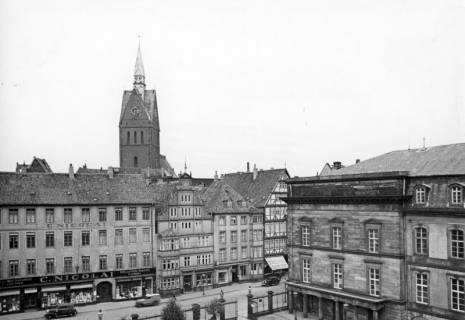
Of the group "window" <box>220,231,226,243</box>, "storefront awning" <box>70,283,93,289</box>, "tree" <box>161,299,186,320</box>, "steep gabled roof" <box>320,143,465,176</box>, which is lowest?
"storefront awning" <box>70,283,93,289</box>

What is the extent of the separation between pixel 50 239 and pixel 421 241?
35.5 m

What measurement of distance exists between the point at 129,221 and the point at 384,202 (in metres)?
27.6

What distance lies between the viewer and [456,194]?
34.3 metres

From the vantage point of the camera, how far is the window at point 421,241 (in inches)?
1431

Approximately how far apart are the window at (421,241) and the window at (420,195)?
210cm

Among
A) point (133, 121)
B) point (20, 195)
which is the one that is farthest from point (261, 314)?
point (133, 121)

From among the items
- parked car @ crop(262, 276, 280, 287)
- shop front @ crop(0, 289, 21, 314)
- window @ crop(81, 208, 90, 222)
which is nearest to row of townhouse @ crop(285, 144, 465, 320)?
parked car @ crop(262, 276, 280, 287)

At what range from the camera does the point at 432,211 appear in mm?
35562

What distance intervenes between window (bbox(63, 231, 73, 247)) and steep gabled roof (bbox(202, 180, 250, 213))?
16.8 meters

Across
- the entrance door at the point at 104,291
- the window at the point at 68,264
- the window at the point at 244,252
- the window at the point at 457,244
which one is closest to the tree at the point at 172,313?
the entrance door at the point at 104,291

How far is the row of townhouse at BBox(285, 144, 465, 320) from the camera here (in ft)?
114

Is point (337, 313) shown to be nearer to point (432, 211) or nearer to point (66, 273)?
point (432, 211)

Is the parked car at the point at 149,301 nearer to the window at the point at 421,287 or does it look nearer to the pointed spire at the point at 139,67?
the window at the point at 421,287

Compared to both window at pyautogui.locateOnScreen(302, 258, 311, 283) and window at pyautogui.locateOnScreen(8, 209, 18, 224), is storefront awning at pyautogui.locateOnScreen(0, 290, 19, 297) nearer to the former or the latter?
window at pyautogui.locateOnScreen(8, 209, 18, 224)
